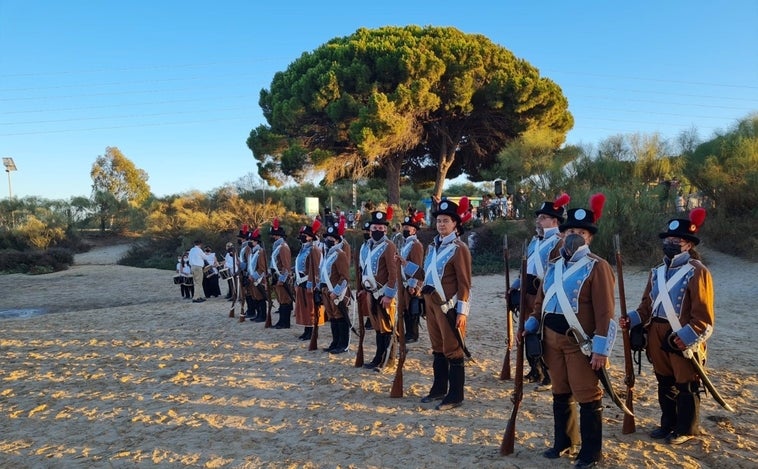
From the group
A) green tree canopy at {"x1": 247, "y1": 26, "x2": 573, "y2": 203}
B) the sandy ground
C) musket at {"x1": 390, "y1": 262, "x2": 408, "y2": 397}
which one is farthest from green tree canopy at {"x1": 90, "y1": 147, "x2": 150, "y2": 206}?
musket at {"x1": 390, "y1": 262, "x2": 408, "y2": 397}

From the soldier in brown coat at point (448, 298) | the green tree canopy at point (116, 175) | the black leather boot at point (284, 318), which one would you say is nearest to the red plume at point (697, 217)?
the soldier in brown coat at point (448, 298)

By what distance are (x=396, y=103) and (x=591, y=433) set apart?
21340 millimetres

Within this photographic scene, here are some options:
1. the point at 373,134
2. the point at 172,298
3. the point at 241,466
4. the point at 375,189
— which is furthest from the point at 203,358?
the point at 375,189

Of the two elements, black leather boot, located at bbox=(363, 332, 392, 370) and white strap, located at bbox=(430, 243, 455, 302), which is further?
black leather boot, located at bbox=(363, 332, 392, 370)

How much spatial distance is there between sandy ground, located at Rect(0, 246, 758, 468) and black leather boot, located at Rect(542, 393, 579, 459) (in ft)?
0.41

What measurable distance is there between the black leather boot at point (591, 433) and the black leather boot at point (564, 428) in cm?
17

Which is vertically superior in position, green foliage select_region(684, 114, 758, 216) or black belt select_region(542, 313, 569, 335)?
green foliage select_region(684, 114, 758, 216)

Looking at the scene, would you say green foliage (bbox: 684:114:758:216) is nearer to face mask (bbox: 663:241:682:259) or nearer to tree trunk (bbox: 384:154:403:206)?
tree trunk (bbox: 384:154:403:206)

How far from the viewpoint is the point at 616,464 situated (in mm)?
3943

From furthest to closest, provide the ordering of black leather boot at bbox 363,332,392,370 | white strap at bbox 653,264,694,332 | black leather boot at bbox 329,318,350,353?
black leather boot at bbox 329,318,350,353
black leather boot at bbox 363,332,392,370
white strap at bbox 653,264,694,332

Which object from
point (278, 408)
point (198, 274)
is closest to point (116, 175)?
point (198, 274)

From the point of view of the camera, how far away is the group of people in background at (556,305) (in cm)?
381

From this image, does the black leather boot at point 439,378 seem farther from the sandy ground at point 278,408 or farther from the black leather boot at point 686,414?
the black leather boot at point 686,414

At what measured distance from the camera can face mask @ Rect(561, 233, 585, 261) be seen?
12.7 ft
